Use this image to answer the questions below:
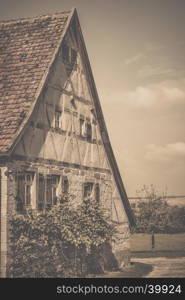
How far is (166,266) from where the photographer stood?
2370 centimetres

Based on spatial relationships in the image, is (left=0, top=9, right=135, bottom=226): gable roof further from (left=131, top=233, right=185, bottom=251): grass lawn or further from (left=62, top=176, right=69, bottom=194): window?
(left=131, top=233, right=185, bottom=251): grass lawn

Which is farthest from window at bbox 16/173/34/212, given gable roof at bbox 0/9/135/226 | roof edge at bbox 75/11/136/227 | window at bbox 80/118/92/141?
roof edge at bbox 75/11/136/227

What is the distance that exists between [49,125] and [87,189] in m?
3.95

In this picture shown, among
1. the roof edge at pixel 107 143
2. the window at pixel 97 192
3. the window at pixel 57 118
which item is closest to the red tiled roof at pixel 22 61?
the roof edge at pixel 107 143

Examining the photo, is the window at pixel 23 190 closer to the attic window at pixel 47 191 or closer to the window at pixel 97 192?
the attic window at pixel 47 191

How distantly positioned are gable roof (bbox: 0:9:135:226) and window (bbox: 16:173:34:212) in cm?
135

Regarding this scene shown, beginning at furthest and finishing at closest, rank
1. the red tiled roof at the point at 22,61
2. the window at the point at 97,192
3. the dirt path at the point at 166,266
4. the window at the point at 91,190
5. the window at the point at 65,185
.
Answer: the window at the point at 97,192, the window at the point at 91,190, the dirt path at the point at 166,266, the window at the point at 65,185, the red tiled roof at the point at 22,61

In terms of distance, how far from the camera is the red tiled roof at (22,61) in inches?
661

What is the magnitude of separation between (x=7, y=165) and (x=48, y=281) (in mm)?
3298

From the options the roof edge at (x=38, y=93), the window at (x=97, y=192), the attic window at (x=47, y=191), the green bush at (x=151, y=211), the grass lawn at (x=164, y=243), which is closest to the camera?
the roof edge at (x=38, y=93)

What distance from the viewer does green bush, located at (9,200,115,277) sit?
641 inches

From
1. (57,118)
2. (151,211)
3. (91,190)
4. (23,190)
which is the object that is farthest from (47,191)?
(151,211)

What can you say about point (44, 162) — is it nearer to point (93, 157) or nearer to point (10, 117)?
point (10, 117)

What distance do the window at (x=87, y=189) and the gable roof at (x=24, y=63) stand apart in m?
3.44
